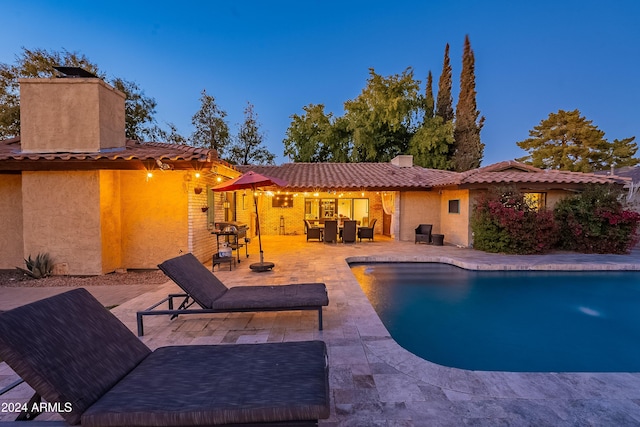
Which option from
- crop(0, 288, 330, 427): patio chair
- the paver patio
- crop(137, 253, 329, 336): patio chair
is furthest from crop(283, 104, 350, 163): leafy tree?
crop(0, 288, 330, 427): patio chair

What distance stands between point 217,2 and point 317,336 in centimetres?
2568

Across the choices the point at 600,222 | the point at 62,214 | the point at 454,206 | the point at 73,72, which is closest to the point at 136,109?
the point at 73,72

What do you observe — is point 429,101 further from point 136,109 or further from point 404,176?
point 136,109

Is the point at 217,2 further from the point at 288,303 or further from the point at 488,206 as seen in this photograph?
the point at 288,303

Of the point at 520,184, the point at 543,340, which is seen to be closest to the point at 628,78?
the point at 520,184

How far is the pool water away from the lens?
4121 mm

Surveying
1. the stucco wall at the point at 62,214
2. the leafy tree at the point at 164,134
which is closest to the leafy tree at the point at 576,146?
the leafy tree at the point at 164,134

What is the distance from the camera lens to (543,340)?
464 centimetres

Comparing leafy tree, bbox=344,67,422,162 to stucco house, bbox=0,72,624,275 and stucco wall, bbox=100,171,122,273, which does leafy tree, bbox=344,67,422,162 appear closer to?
stucco house, bbox=0,72,624,275

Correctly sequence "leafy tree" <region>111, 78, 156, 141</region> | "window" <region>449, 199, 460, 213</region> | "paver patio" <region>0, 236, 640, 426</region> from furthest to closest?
"leafy tree" <region>111, 78, 156, 141</region> → "window" <region>449, 199, 460, 213</region> → "paver patio" <region>0, 236, 640, 426</region>

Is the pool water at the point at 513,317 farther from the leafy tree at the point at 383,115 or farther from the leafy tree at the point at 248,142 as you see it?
the leafy tree at the point at 248,142

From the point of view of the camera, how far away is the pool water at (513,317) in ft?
13.5

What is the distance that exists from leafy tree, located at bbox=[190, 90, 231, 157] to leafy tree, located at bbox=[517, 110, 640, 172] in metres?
27.7

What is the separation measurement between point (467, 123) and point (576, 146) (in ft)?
33.5
